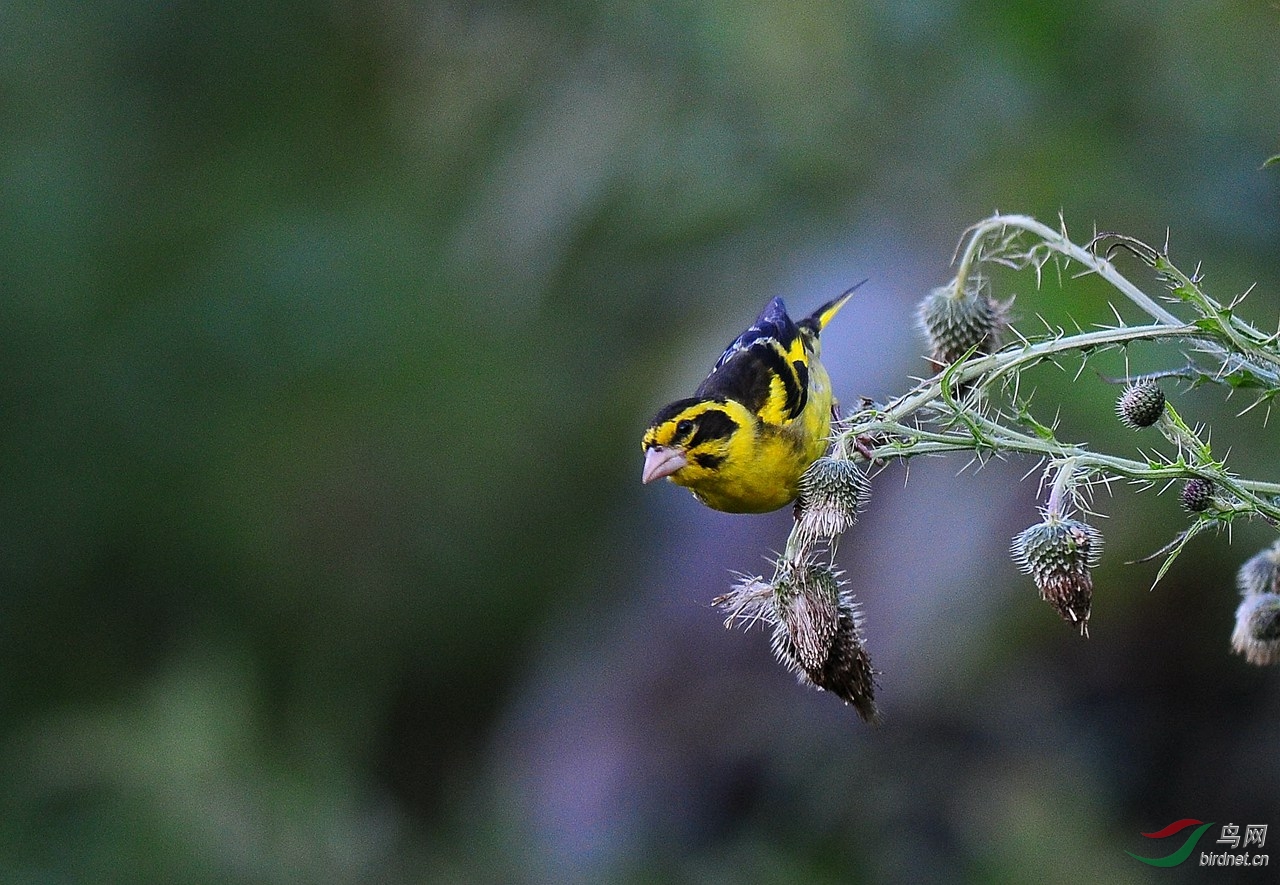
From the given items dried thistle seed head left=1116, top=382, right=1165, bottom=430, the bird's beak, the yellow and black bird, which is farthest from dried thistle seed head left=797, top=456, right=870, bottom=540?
the bird's beak

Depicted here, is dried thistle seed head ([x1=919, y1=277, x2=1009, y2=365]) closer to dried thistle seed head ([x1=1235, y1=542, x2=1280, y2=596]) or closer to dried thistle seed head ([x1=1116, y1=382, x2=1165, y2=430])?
dried thistle seed head ([x1=1116, y1=382, x2=1165, y2=430])

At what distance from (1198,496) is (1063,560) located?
280 millimetres

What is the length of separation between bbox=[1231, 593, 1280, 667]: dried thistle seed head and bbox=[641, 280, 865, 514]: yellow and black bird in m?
1.48

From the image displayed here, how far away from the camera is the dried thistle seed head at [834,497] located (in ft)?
9.34

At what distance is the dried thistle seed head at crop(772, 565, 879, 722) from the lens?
109 inches

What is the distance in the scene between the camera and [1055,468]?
266 centimetres

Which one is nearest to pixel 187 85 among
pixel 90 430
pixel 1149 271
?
pixel 90 430

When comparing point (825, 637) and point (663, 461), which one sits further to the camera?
point (663, 461)

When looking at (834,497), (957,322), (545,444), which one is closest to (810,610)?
(834,497)

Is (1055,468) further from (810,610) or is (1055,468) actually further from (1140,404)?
(810,610)

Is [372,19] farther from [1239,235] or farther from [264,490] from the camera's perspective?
[1239,235]

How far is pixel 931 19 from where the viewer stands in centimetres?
638

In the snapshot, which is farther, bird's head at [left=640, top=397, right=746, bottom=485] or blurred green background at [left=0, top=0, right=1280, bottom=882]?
blurred green background at [left=0, top=0, right=1280, bottom=882]

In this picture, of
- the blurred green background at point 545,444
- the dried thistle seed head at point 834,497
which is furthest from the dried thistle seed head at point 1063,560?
the blurred green background at point 545,444
